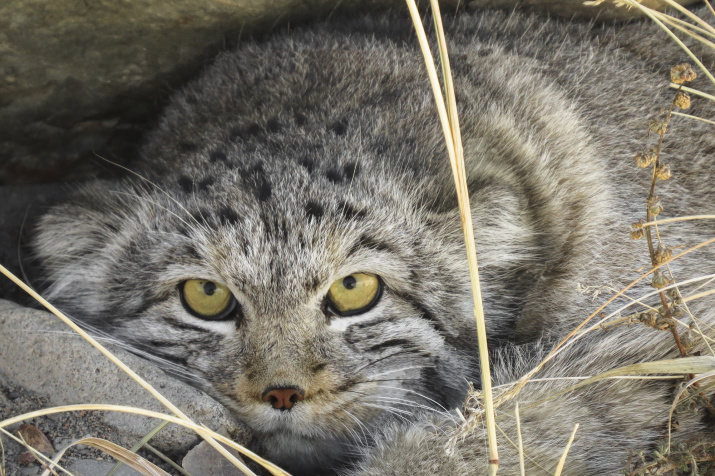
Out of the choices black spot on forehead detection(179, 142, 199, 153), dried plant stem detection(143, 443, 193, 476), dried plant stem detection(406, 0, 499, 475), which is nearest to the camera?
dried plant stem detection(406, 0, 499, 475)

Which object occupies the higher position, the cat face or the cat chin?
the cat face

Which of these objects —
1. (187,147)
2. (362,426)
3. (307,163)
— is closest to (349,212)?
(307,163)

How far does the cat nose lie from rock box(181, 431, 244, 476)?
213 millimetres

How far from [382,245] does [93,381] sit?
1171mm

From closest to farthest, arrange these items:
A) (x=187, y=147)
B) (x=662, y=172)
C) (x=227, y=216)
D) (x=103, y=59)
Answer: (x=662, y=172) → (x=227, y=216) → (x=187, y=147) → (x=103, y=59)

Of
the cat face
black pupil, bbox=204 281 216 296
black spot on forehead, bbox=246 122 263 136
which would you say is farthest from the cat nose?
black spot on forehead, bbox=246 122 263 136

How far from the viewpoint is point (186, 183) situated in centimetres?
295

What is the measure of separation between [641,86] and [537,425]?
184 cm

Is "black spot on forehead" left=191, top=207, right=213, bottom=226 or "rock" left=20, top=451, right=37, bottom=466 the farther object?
"black spot on forehead" left=191, top=207, right=213, bottom=226

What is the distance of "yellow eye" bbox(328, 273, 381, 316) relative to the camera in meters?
2.72

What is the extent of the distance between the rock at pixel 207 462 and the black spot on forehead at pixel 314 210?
2.85 ft

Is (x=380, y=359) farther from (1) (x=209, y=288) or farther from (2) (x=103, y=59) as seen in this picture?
(2) (x=103, y=59)

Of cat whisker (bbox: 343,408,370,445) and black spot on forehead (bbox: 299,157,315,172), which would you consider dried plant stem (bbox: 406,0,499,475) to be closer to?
cat whisker (bbox: 343,408,370,445)

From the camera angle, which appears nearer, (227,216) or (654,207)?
(654,207)
